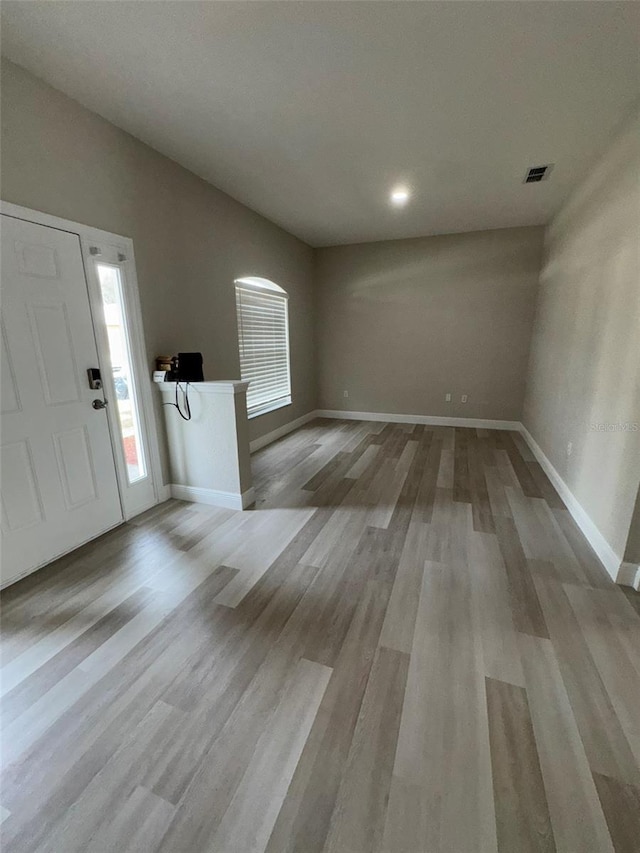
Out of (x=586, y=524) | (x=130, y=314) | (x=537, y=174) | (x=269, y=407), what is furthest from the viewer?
(x=269, y=407)

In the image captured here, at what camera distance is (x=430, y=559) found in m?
2.23

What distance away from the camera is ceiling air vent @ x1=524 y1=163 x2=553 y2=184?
3.03 m

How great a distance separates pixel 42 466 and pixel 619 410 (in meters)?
3.57

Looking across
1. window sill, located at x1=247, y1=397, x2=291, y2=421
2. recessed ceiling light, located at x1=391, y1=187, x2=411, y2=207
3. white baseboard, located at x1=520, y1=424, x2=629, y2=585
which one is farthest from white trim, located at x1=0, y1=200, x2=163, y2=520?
white baseboard, located at x1=520, y1=424, x2=629, y2=585

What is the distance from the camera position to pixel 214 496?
9.77 ft

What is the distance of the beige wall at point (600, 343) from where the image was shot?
2.07 m

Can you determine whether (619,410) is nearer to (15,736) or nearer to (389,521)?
(389,521)

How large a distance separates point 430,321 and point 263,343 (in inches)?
102

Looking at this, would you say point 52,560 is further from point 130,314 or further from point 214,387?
point 130,314

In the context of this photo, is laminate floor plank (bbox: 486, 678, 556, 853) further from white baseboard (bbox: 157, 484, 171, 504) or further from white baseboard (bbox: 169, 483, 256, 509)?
white baseboard (bbox: 157, 484, 171, 504)

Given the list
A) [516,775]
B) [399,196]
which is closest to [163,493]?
[516,775]

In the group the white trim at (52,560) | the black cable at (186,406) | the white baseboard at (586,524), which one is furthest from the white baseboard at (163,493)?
the white baseboard at (586,524)

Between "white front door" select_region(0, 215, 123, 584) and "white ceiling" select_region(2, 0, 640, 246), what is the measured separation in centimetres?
96

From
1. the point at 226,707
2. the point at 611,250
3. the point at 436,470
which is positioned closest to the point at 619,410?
the point at 611,250
